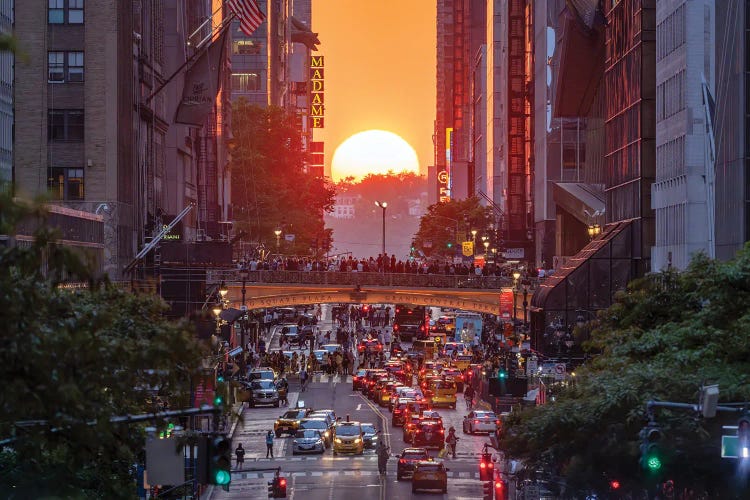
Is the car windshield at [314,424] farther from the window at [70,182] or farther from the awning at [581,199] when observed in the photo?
the awning at [581,199]

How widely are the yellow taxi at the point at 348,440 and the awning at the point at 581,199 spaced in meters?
33.2

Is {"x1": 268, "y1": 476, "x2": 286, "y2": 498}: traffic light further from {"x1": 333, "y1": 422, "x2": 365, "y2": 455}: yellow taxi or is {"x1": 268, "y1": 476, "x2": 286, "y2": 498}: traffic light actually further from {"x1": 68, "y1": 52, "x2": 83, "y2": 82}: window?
{"x1": 68, "y1": 52, "x2": 83, "y2": 82}: window

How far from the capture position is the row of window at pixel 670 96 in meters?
67.6

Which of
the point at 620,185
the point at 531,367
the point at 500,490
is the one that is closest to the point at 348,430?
the point at 531,367

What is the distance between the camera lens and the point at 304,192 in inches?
6654

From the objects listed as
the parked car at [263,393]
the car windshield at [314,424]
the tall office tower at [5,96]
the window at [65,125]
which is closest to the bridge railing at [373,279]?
the parked car at [263,393]

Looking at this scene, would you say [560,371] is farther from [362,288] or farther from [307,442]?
[362,288]

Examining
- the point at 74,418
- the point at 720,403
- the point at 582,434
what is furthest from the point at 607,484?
the point at 74,418

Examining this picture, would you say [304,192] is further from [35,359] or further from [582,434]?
[35,359]

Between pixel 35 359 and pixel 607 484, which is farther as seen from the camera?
pixel 607 484

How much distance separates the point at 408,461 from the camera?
188 ft

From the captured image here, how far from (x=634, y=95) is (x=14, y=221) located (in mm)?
63744

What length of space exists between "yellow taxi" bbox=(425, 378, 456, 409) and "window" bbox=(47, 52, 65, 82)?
25.6 meters

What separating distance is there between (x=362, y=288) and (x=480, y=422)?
25.8m
